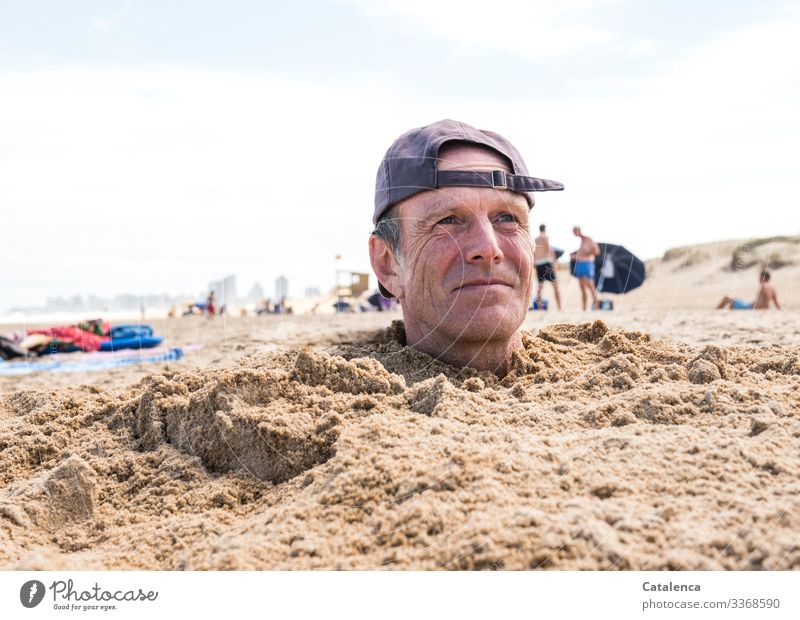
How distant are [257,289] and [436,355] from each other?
7.95 feet

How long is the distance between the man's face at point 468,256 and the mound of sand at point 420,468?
259mm

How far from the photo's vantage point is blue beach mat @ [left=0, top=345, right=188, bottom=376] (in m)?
8.51

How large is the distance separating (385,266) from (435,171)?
2.40ft

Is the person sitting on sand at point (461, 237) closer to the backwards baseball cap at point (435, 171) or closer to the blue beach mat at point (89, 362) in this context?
the backwards baseball cap at point (435, 171)

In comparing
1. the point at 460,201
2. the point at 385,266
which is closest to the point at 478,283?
the point at 460,201

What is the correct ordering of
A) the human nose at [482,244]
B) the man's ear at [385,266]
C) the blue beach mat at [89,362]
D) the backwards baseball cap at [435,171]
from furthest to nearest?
1. the blue beach mat at [89,362]
2. the man's ear at [385,266]
3. the backwards baseball cap at [435,171]
4. the human nose at [482,244]

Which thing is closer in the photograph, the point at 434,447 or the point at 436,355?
the point at 434,447

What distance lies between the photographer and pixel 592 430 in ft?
9.30

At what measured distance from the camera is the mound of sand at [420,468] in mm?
2055

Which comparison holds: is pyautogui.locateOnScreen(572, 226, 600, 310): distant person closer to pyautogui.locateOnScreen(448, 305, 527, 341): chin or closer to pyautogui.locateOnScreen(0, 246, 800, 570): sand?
pyautogui.locateOnScreen(448, 305, 527, 341): chin

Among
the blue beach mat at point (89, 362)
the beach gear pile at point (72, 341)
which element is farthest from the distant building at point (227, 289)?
the beach gear pile at point (72, 341)
